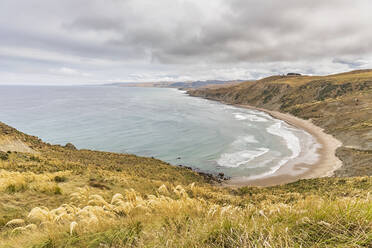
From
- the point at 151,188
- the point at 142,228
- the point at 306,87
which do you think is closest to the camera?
the point at 142,228

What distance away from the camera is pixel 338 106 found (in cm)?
6319

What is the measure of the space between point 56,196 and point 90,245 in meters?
5.52

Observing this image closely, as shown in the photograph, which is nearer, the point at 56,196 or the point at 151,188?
the point at 56,196

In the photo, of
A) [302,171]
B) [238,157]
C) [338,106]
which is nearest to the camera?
[302,171]

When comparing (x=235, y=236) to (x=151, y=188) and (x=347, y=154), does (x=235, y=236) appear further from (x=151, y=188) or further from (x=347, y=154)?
(x=347, y=154)

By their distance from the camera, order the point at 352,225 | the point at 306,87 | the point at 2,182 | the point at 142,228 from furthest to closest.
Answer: the point at 306,87 < the point at 2,182 < the point at 142,228 < the point at 352,225

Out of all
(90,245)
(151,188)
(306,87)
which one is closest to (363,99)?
(306,87)

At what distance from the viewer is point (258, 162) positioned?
32.1 m

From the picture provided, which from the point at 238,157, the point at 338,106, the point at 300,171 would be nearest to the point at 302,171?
the point at 300,171

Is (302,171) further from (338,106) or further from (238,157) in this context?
(338,106)

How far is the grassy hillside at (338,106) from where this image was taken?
31.1 m

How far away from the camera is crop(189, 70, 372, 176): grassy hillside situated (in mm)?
31073

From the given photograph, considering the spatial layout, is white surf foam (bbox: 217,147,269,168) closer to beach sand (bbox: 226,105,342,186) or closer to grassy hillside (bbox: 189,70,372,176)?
beach sand (bbox: 226,105,342,186)

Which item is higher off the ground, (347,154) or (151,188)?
(151,188)
